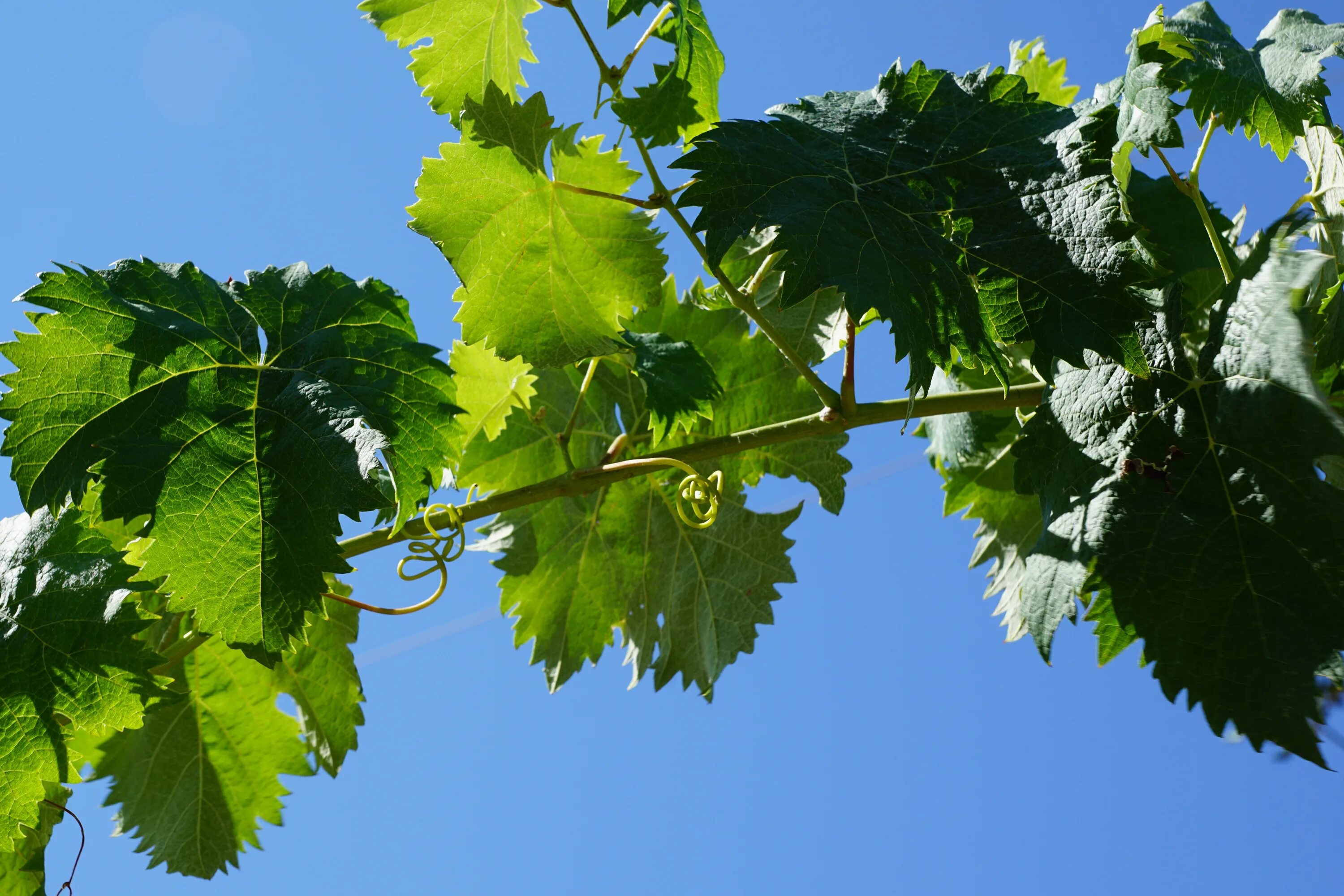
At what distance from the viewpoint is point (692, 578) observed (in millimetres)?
873

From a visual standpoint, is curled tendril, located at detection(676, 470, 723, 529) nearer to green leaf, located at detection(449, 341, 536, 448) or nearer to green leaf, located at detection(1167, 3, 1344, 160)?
green leaf, located at detection(449, 341, 536, 448)

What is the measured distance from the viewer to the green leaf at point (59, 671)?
26.4 inches

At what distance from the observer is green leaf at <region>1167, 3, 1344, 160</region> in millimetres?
638

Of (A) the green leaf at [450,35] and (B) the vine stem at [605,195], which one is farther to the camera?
(A) the green leaf at [450,35]

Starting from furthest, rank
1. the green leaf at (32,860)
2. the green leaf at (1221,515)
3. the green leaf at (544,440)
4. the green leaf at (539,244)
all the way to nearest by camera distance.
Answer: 1. the green leaf at (544,440)
2. the green leaf at (32,860)
3. the green leaf at (539,244)
4. the green leaf at (1221,515)

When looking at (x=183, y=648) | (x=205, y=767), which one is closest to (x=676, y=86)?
(x=183, y=648)

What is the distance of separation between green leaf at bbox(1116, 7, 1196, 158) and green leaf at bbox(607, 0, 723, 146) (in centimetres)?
26

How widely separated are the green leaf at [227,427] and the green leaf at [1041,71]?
0.57 metres

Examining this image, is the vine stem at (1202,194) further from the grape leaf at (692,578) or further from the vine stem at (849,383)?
the grape leaf at (692,578)

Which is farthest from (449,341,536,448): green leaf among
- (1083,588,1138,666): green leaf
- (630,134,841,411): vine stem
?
(1083,588,1138,666): green leaf

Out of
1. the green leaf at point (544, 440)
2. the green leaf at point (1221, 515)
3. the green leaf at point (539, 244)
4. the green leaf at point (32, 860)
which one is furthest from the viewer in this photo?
the green leaf at point (544, 440)

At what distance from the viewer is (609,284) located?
2.31 feet

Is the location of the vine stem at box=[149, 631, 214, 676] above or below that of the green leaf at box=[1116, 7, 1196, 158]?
below

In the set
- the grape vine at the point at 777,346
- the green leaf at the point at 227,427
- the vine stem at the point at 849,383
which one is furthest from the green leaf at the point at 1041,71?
the green leaf at the point at 227,427
